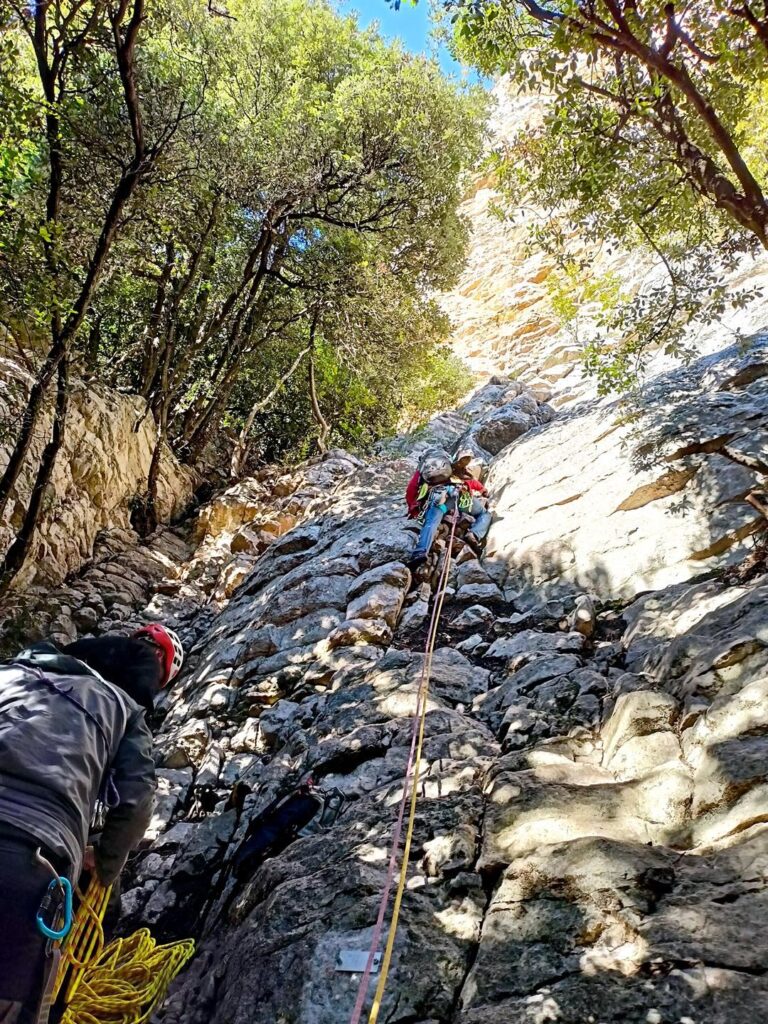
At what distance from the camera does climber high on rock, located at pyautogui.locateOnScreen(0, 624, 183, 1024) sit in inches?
81.5

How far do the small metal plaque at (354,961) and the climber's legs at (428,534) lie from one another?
532 cm

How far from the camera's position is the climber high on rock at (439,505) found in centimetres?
808

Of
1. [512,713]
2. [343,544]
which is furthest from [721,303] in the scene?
[343,544]

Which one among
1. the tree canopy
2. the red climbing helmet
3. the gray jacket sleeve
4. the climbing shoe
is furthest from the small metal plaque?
the tree canopy

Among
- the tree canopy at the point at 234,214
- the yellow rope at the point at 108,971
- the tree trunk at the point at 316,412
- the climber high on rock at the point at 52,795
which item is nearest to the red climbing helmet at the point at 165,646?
the climber high on rock at the point at 52,795

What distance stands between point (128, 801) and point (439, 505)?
602cm

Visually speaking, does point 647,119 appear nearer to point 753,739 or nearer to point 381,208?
point 753,739

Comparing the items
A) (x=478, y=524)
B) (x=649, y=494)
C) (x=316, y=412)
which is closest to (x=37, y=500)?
(x=478, y=524)

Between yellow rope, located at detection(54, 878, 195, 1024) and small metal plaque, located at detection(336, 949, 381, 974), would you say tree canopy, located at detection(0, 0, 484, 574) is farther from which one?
small metal plaque, located at detection(336, 949, 381, 974)

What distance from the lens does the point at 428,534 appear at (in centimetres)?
805

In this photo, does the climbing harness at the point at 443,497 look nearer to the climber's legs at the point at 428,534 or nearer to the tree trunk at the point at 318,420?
the climber's legs at the point at 428,534

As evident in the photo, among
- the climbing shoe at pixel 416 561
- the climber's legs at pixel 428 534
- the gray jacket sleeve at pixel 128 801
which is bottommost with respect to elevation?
the climbing shoe at pixel 416 561

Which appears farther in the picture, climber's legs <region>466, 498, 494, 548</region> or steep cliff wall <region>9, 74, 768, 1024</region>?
climber's legs <region>466, 498, 494, 548</region>

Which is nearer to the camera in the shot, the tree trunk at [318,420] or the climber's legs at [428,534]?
the climber's legs at [428,534]
